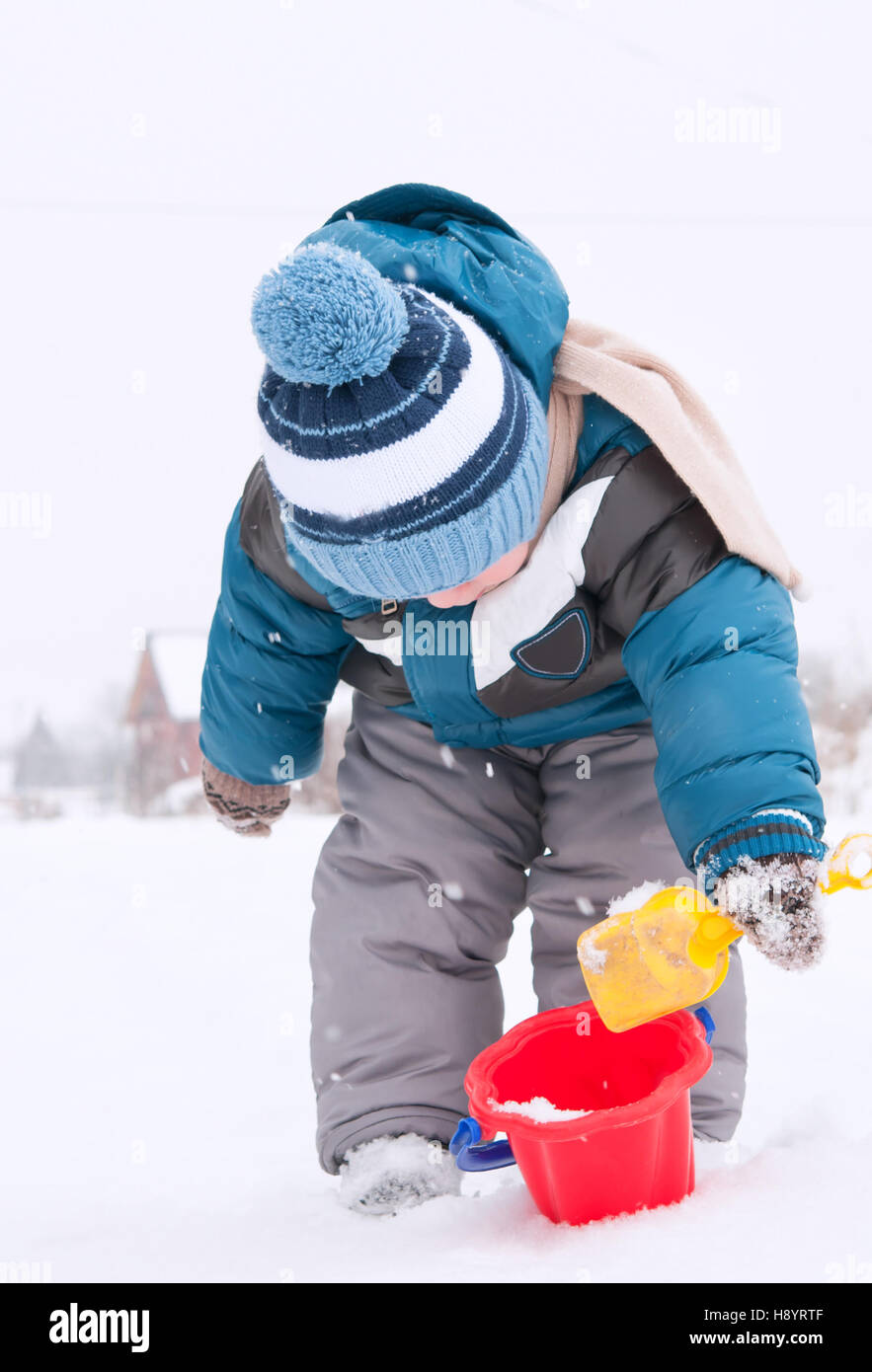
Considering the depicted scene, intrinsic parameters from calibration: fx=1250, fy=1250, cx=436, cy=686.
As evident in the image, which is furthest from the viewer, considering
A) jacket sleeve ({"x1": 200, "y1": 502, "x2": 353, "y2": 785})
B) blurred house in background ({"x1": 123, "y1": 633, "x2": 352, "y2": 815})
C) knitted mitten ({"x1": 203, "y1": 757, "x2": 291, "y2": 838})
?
blurred house in background ({"x1": 123, "y1": 633, "x2": 352, "y2": 815})

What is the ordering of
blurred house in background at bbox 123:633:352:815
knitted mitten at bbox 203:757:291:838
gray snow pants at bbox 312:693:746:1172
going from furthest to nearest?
blurred house in background at bbox 123:633:352:815 < knitted mitten at bbox 203:757:291:838 < gray snow pants at bbox 312:693:746:1172

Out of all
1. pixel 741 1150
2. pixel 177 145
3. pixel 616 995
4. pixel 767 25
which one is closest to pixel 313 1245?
pixel 616 995

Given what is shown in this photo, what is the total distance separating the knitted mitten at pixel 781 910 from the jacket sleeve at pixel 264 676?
0.51m

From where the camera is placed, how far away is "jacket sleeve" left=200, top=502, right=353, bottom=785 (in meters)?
1.19

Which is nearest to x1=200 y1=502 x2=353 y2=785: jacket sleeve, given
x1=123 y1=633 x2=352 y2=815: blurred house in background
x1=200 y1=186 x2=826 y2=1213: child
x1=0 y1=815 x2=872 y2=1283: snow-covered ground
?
x1=200 y1=186 x2=826 y2=1213: child

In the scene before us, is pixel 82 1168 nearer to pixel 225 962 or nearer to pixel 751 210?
pixel 225 962

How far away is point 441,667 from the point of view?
3.52 feet

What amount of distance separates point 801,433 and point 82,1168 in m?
2.71

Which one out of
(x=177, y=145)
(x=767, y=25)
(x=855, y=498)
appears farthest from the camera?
(x=177, y=145)

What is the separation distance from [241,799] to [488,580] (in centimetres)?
46

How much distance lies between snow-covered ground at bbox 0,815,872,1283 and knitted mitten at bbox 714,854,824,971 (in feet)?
0.51

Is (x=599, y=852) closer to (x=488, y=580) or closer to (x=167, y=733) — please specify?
(x=488, y=580)

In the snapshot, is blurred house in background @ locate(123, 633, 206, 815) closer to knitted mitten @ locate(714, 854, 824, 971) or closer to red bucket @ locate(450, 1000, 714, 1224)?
red bucket @ locate(450, 1000, 714, 1224)

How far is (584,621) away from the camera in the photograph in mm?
1022
